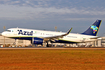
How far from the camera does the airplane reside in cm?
5372

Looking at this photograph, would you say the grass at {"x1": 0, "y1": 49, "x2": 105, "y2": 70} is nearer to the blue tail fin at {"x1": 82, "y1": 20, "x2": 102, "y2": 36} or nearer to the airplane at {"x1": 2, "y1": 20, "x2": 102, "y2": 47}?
the airplane at {"x1": 2, "y1": 20, "x2": 102, "y2": 47}

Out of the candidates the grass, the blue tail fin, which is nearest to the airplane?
the blue tail fin

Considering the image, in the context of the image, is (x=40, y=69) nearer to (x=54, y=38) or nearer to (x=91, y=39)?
(x=54, y=38)

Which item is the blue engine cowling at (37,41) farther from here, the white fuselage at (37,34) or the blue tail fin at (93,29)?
the blue tail fin at (93,29)

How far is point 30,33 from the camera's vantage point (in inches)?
2146

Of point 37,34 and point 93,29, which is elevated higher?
point 93,29

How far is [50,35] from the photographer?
57281mm

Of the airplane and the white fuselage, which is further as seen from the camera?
the airplane

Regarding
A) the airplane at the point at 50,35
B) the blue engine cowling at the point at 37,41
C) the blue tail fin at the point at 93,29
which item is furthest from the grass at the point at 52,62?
the blue tail fin at the point at 93,29

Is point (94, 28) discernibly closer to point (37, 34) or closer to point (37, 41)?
point (37, 34)

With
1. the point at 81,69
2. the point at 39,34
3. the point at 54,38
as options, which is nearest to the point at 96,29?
the point at 54,38

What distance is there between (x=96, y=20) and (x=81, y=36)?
866cm

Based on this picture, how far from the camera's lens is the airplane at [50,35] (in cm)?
5372

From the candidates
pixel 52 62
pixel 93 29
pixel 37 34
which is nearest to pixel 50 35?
pixel 37 34
